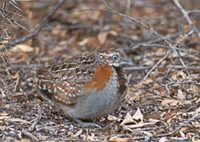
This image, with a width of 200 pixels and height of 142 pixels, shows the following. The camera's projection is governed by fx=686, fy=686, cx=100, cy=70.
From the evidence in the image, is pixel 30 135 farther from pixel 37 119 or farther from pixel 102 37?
pixel 102 37

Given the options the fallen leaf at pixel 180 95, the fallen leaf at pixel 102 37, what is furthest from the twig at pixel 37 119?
the fallen leaf at pixel 102 37

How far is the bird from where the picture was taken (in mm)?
6035

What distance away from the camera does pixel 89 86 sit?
6.06m

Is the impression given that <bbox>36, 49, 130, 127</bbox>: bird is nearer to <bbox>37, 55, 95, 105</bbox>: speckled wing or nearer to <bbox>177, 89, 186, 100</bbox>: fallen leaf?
<bbox>37, 55, 95, 105</bbox>: speckled wing

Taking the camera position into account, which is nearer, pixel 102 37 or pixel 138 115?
pixel 138 115

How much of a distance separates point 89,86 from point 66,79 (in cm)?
30

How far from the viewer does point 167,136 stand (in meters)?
5.96

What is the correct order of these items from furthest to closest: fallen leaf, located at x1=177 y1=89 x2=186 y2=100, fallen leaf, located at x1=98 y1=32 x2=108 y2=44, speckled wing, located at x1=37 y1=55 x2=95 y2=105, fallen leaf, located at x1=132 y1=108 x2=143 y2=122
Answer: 1. fallen leaf, located at x1=98 y1=32 x2=108 y2=44
2. fallen leaf, located at x1=177 y1=89 x2=186 y2=100
3. fallen leaf, located at x1=132 y1=108 x2=143 y2=122
4. speckled wing, located at x1=37 y1=55 x2=95 y2=105

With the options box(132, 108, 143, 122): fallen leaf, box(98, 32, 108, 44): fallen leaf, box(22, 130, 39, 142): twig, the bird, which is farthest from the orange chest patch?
box(98, 32, 108, 44): fallen leaf

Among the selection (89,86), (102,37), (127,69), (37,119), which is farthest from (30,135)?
(102,37)

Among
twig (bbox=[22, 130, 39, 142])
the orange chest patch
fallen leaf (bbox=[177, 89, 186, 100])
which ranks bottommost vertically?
twig (bbox=[22, 130, 39, 142])

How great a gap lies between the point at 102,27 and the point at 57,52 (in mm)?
886

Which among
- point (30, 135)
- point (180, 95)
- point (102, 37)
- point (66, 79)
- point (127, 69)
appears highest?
point (102, 37)

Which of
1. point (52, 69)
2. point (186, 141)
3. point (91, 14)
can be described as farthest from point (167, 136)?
point (91, 14)
